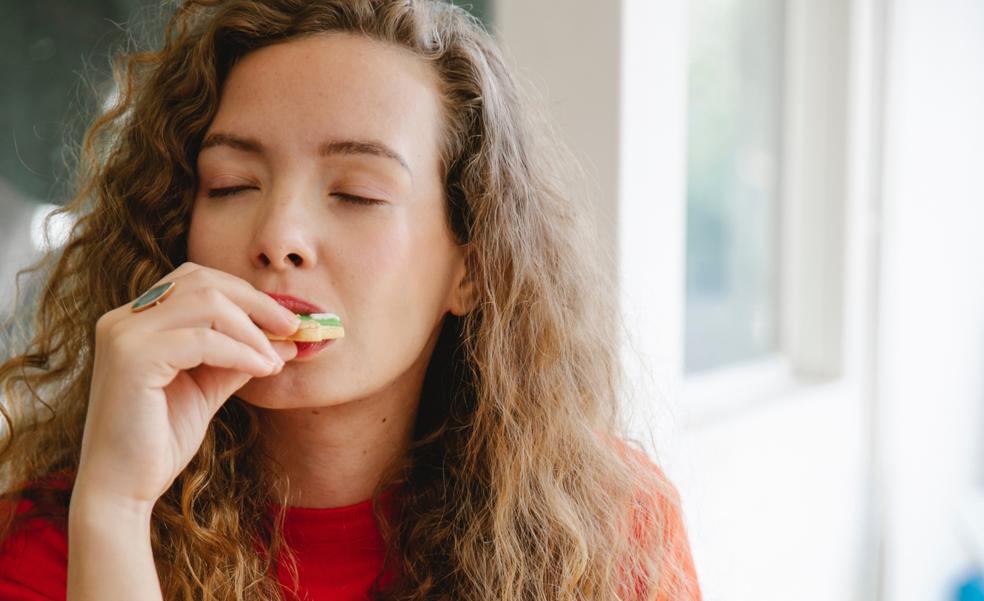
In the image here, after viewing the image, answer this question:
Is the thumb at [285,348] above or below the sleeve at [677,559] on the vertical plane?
above

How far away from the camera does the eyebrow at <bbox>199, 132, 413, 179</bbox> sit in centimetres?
95

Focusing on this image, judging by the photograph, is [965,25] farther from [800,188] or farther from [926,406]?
[926,406]

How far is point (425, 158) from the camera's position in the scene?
1037 millimetres

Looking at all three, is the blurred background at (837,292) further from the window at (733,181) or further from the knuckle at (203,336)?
the knuckle at (203,336)

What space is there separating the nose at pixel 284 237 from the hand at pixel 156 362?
6cm

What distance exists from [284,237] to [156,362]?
0.19m

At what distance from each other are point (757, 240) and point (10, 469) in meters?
2.22

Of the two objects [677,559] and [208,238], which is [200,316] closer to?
[208,238]

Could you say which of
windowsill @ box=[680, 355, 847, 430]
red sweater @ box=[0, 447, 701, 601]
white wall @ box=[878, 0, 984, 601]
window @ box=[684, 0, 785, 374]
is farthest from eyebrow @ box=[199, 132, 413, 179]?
white wall @ box=[878, 0, 984, 601]

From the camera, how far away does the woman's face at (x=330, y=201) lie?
92cm

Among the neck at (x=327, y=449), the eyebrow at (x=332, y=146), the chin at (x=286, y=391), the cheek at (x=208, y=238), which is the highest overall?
the eyebrow at (x=332, y=146)

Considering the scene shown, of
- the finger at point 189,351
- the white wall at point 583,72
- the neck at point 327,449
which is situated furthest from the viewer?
the white wall at point 583,72

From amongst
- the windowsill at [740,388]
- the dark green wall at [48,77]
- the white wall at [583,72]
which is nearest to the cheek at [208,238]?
the dark green wall at [48,77]

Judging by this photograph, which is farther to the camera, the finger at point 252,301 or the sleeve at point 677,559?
the sleeve at point 677,559
